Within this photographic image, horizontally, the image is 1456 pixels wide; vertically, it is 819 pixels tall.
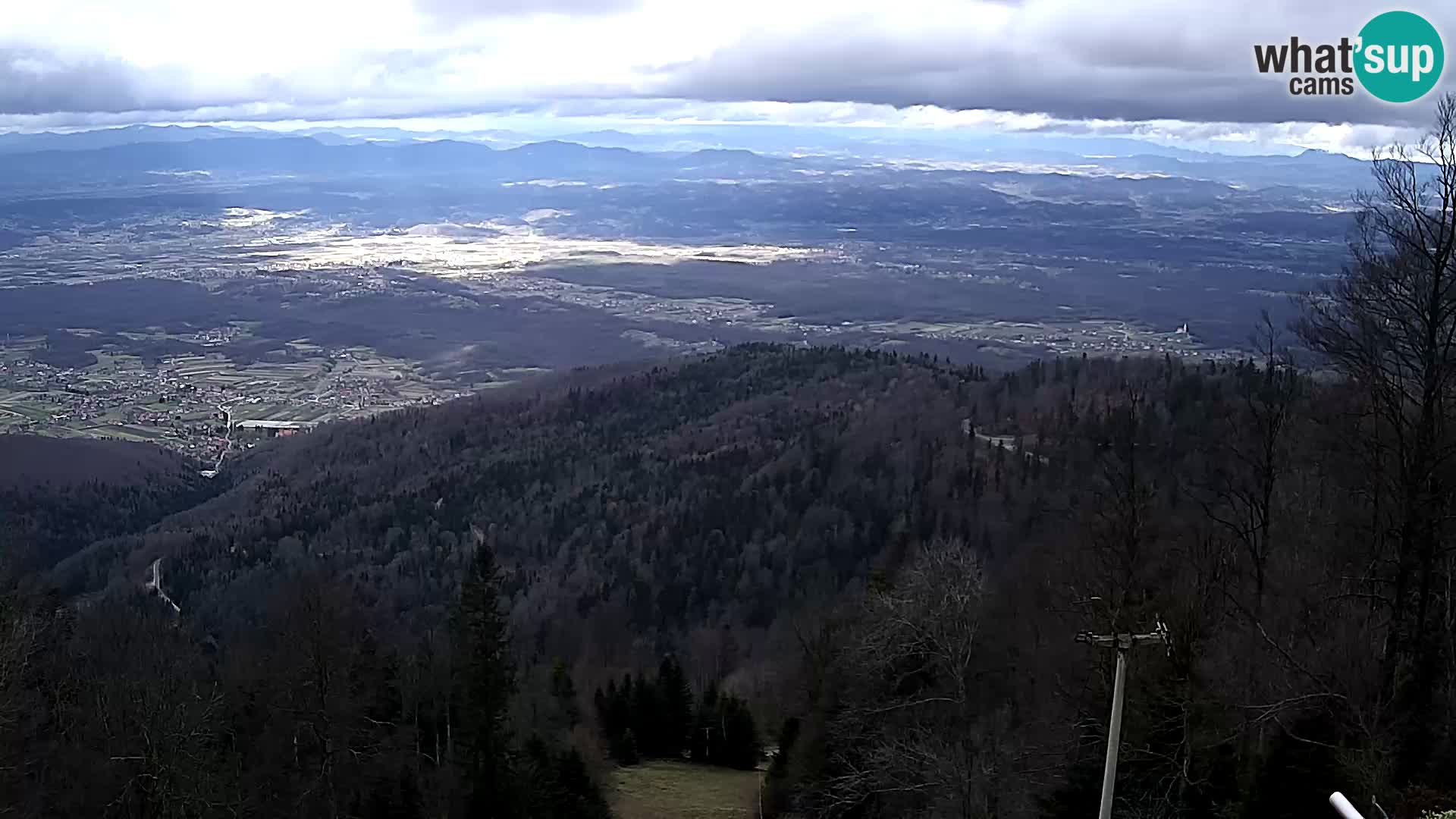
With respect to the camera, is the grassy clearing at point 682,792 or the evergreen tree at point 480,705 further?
the grassy clearing at point 682,792

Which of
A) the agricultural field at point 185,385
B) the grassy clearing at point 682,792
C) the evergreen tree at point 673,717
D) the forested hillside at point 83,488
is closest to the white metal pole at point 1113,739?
the grassy clearing at point 682,792

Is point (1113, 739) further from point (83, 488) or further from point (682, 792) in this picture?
point (83, 488)

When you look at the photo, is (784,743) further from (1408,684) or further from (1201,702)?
(1408,684)

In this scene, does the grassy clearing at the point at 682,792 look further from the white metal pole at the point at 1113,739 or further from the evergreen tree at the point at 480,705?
the white metal pole at the point at 1113,739

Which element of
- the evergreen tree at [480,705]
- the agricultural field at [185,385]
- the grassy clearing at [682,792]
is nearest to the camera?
the evergreen tree at [480,705]

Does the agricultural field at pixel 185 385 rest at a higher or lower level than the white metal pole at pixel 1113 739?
lower

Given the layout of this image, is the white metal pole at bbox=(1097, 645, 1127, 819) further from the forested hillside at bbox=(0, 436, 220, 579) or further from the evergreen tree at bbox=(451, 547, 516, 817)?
the forested hillside at bbox=(0, 436, 220, 579)

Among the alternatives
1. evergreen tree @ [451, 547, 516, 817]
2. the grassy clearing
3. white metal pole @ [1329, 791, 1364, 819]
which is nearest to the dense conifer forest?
evergreen tree @ [451, 547, 516, 817]

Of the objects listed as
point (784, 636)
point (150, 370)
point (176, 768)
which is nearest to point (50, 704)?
point (176, 768)

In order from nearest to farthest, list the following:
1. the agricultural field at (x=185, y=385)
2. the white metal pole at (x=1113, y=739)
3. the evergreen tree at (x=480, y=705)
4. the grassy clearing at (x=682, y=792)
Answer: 1. the white metal pole at (x=1113, y=739)
2. the evergreen tree at (x=480, y=705)
3. the grassy clearing at (x=682, y=792)
4. the agricultural field at (x=185, y=385)
